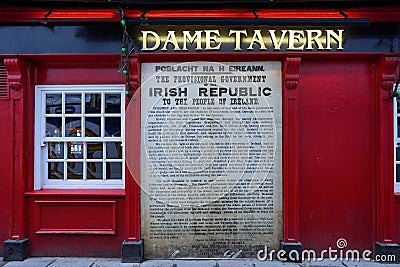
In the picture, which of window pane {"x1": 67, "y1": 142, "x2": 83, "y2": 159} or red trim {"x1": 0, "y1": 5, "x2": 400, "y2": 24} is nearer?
red trim {"x1": 0, "y1": 5, "x2": 400, "y2": 24}

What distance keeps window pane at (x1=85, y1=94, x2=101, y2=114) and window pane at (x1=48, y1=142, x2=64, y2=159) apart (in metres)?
0.72

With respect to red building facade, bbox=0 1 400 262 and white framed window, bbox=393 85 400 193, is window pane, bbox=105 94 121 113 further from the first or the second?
white framed window, bbox=393 85 400 193

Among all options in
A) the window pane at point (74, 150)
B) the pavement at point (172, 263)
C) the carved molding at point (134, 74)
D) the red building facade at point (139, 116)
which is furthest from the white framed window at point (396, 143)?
the window pane at point (74, 150)

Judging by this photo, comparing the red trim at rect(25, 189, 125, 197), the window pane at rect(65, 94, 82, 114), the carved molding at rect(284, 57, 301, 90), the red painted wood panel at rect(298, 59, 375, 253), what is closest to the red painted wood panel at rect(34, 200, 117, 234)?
the red trim at rect(25, 189, 125, 197)

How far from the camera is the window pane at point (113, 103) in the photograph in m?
6.37

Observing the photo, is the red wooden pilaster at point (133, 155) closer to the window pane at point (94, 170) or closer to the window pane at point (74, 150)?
the window pane at point (94, 170)

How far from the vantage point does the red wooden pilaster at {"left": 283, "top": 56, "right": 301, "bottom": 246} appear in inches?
235

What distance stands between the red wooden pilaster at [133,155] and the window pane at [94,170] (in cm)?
60

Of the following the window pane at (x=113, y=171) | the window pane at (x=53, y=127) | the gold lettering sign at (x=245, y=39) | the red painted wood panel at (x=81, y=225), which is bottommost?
the red painted wood panel at (x=81, y=225)

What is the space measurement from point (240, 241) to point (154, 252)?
135 cm

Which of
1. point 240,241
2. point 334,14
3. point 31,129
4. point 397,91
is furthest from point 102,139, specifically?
point 397,91

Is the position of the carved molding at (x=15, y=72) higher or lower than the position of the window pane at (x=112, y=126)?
higher

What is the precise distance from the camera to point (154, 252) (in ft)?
20.0

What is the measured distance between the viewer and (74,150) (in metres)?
6.42
